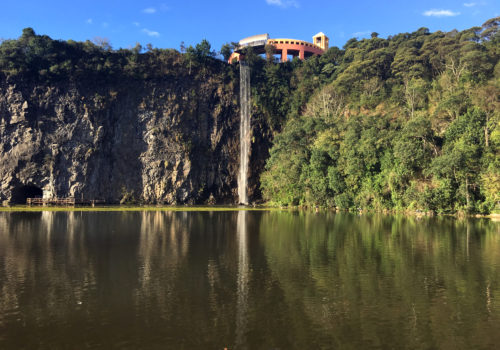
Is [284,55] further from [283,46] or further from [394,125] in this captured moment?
[394,125]

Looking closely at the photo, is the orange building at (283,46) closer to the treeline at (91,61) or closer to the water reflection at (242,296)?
the treeline at (91,61)

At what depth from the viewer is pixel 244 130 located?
84.1 meters

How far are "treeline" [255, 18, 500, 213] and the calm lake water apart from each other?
24016 mm

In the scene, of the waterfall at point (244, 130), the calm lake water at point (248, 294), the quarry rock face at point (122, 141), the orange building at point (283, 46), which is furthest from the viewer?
the orange building at point (283, 46)

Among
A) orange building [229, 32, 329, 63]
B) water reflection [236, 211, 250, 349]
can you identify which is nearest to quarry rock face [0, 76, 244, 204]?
orange building [229, 32, 329, 63]

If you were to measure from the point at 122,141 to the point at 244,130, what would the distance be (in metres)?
24.9

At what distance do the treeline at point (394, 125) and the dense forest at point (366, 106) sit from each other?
17cm

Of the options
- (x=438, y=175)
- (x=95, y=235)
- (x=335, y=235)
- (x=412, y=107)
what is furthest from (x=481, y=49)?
(x=95, y=235)

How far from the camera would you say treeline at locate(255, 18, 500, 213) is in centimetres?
4622

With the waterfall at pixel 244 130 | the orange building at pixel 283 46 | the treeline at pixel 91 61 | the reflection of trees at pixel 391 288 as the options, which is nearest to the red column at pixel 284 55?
the orange building at pixel 283 46

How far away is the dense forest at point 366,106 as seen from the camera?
4700cm

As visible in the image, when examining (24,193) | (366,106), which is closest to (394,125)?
(366,106)

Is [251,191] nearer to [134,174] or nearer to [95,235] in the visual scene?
[134,174]

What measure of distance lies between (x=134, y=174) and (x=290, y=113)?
114ft
